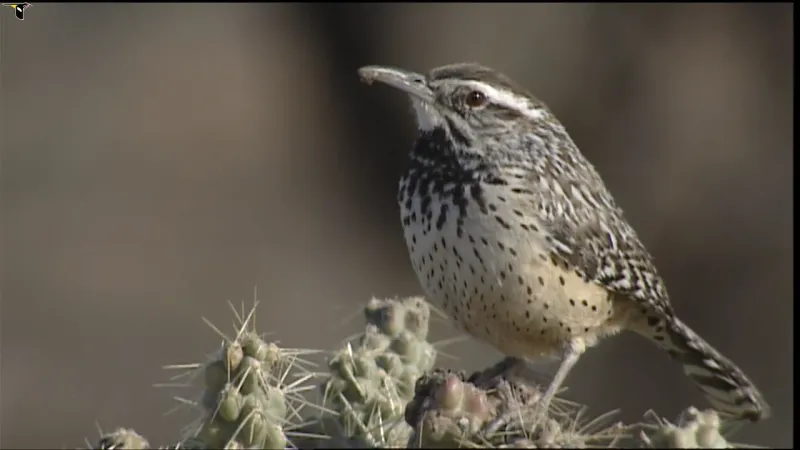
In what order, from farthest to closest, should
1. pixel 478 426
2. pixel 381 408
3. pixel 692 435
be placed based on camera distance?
pixel 381 408
pixel 478 426
pixel 692 435

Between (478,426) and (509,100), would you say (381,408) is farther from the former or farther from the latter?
(509,100)

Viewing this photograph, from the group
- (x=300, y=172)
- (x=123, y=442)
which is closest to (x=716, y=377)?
(x=123, y=442)

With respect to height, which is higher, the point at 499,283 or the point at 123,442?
the point at 499,283

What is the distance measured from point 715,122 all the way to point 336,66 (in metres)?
2.42

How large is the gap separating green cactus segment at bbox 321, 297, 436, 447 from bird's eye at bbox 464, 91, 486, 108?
19.6 inches

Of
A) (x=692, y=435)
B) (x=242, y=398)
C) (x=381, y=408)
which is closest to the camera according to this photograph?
(x=692, y=435)

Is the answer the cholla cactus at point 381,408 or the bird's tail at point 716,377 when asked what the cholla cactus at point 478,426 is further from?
the bird's tail at point 716,377

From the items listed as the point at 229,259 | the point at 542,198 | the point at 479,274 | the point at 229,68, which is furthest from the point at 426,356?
the point at 229,68

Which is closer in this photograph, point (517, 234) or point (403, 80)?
point (517, 234)

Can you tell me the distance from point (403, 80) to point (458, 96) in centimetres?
13

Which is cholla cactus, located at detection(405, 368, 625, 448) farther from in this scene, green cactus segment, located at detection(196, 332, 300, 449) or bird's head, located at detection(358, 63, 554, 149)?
bird's head, located at detection(358, 63, 554, 149)

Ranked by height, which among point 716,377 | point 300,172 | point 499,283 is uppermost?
point 499,283

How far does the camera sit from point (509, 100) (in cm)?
301

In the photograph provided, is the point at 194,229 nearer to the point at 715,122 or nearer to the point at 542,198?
the point at 715,122
